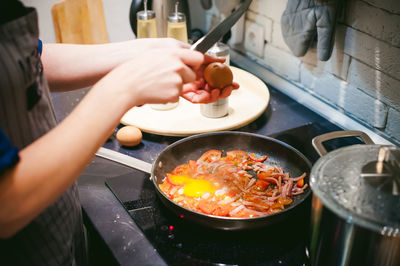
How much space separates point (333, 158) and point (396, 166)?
0.11 m

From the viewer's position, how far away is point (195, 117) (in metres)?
1.50

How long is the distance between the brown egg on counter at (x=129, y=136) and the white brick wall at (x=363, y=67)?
743 millimetres

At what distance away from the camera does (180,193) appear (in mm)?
1130

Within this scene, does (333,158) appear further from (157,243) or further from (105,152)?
(105,152)

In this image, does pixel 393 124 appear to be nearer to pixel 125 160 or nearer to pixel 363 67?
pixel 363 67

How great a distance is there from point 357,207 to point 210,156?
0.67 m

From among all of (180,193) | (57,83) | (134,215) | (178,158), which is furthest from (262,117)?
(57,83)

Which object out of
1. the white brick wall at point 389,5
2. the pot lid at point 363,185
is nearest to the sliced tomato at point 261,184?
the pot lid at point 363,185

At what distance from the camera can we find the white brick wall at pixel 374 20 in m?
1.21

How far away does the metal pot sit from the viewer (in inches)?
26.2

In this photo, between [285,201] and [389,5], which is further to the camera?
[389,5]

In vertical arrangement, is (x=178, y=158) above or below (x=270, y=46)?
below

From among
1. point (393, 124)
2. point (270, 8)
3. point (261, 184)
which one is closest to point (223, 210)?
point (261, 184)

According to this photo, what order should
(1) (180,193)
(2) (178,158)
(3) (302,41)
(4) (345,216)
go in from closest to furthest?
(4) (345,216) → (1) (180,193) → (2) (178,158) → (3) (302,41)
